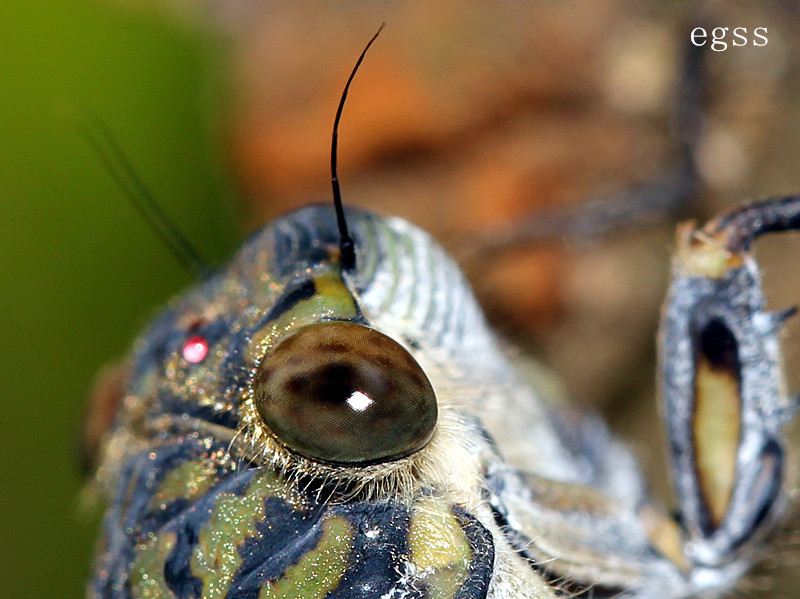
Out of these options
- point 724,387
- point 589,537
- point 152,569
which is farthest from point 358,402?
point 724,387

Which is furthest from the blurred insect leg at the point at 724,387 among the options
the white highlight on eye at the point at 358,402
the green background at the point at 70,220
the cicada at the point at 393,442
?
the green background at the point at 70,220

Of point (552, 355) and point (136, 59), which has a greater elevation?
point (136, 59)

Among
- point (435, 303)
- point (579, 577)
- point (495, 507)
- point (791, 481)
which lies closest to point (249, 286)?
point (435, 303)

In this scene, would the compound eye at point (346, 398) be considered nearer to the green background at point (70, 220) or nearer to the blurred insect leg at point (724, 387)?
the blurred insect leg at point (724, 387)

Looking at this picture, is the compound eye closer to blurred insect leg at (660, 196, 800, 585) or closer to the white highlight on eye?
the white highlight on eye

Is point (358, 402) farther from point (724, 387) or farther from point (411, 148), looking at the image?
point (411, 148)

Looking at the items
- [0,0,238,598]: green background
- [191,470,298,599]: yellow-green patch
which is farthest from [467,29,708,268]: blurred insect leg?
[191,470,298,599]: yellow-green patch

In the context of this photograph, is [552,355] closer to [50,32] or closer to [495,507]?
[495,507]
